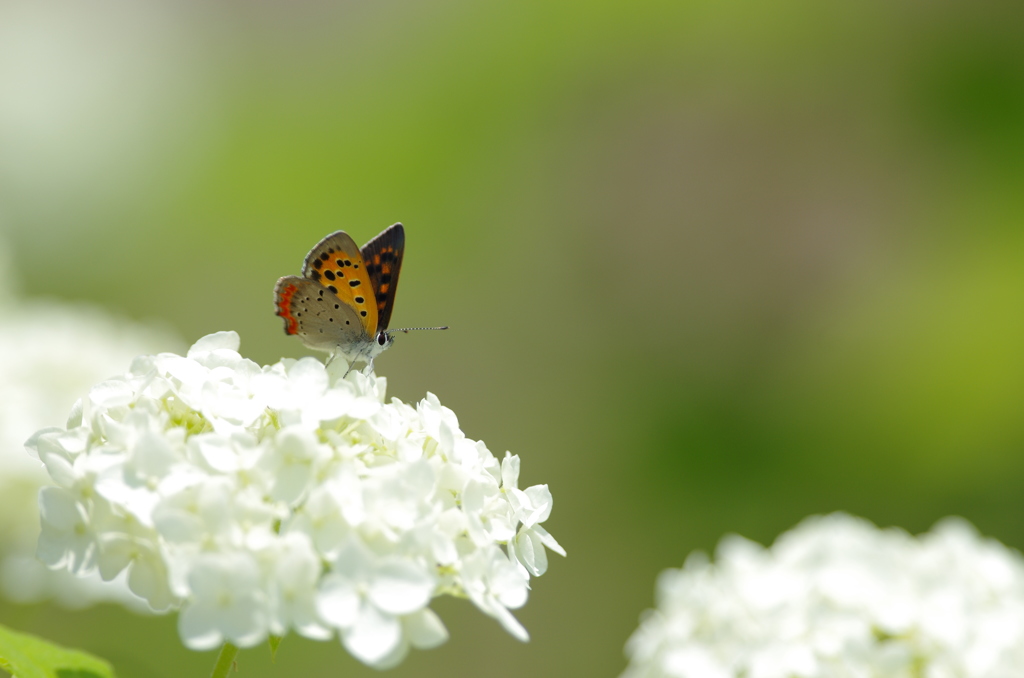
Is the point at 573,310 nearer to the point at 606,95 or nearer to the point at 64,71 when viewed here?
the point at 606,95

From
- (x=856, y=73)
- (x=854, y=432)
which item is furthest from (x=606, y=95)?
(x=854, y=432)

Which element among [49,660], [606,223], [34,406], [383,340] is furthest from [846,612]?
[606,223]

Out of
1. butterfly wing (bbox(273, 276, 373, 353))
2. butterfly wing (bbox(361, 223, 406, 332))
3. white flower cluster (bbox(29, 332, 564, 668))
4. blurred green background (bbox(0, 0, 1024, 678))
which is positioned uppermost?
blurred green background (bbox(0, 0, 1024, 678))

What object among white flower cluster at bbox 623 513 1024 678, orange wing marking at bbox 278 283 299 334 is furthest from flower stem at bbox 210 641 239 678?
white flower cluster at bbox 623 513 1024 678

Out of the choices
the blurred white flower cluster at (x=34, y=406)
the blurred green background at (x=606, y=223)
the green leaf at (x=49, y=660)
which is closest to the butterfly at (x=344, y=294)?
the green leaf at (x=49, y=660)

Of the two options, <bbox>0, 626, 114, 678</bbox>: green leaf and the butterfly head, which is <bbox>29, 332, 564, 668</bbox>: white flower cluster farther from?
the butterfly head
